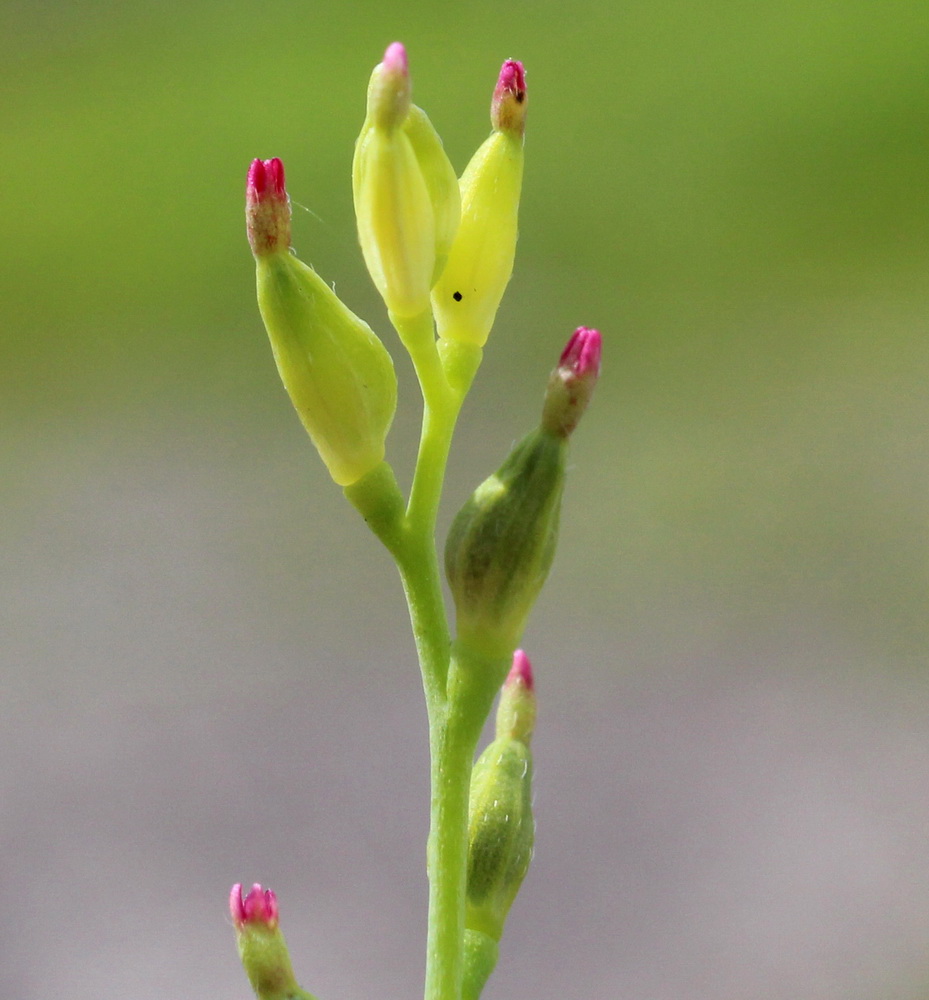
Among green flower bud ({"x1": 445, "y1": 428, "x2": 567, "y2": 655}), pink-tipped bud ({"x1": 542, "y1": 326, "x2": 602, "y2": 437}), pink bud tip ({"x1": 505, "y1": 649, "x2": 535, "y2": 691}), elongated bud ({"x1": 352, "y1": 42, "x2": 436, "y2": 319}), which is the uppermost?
elongated bud ({"x1": 352, "y1": 42, "x2": 436, "y2": 319})

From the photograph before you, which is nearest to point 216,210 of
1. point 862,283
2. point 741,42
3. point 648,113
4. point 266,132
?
point 266,132

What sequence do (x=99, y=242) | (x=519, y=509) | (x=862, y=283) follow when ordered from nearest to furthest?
(x=519, y=509) → (x=862, y=283) → (x=99, y=242)

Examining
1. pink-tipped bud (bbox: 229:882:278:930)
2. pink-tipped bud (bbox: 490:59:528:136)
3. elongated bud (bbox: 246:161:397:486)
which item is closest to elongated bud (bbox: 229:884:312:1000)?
pink-tipped bud (bbox: 229:882:278:930)

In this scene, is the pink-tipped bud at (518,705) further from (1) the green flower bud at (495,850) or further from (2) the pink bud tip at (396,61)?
(2) the pink bud tip at (396,61)

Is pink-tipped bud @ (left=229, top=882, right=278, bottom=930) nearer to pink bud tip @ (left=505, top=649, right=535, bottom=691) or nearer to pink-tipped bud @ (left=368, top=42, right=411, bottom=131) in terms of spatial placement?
pink bud tip @ (left=505, top=649, right=535, bottom=691)

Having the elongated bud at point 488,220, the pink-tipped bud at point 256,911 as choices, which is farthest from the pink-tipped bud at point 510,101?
the pink-tipped bud at point 256,911

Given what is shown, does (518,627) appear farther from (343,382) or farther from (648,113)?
(648,113)

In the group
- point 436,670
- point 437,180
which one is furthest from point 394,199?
point 436,670
